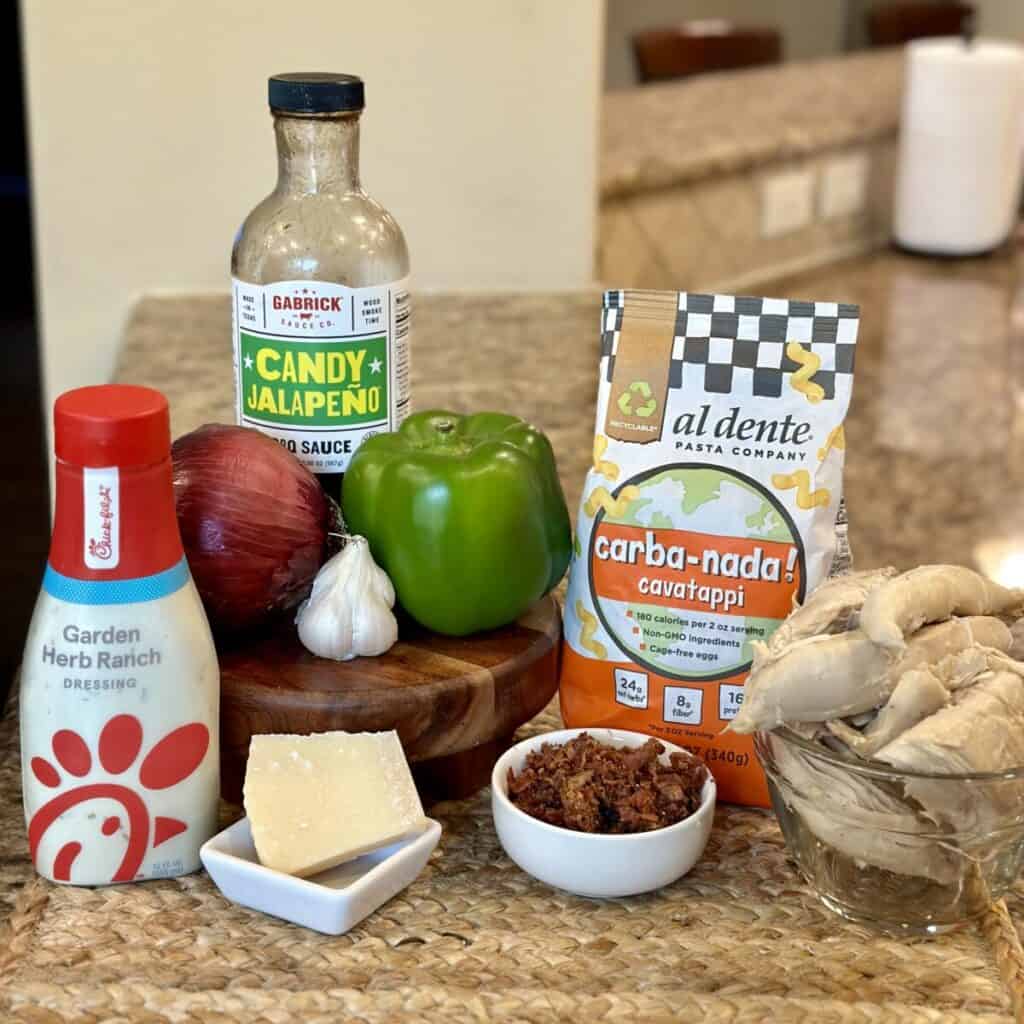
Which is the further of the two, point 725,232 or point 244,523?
point 725,232

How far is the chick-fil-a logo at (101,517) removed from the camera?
69 centimetres

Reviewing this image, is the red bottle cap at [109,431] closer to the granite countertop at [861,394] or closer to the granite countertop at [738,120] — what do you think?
the granite countertop at [861,394]

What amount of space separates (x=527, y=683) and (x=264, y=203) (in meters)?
0.34

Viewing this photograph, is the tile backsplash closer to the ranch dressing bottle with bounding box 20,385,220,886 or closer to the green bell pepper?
the green bell pepper

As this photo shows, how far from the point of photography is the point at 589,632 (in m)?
0.84

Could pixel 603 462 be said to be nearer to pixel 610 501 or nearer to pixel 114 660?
pixel 610 501

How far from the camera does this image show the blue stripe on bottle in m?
0.70

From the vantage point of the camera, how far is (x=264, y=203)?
36.6 inches

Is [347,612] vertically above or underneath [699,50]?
underneath

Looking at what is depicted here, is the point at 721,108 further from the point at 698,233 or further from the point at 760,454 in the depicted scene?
the point at 760,454

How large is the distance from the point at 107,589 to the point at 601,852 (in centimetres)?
27

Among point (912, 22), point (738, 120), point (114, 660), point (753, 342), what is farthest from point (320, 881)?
point (912, 22)

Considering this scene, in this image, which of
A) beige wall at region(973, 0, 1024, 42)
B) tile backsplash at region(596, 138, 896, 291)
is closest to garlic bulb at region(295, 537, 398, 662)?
tile backsplash at region(596, 138, 896, 291)

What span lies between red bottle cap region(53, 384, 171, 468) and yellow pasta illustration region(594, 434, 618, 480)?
0.80ft
